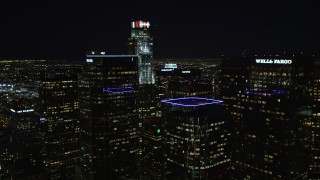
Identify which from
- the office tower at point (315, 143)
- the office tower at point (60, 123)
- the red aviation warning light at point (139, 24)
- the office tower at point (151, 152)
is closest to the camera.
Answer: the office tower at point (315, 143)

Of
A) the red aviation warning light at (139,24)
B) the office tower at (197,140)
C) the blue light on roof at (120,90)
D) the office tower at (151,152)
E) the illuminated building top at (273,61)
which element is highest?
the red aviation warning light at (139,24)

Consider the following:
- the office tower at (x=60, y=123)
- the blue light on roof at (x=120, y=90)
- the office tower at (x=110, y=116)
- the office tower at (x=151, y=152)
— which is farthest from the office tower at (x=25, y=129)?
the blue light on roof at (x=120, y=90)

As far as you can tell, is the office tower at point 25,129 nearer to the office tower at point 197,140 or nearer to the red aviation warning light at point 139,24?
the red aviation warning light at point 139,24

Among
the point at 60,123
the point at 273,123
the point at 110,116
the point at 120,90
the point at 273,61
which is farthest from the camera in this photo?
the point at 60,123

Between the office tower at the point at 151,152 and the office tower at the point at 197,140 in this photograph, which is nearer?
the office tower at the point at 197,140

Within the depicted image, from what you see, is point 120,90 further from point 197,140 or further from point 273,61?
point 273,61

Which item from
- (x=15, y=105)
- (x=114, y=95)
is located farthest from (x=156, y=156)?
(x=15, y=105)

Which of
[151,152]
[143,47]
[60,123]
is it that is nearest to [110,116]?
[151,152]
